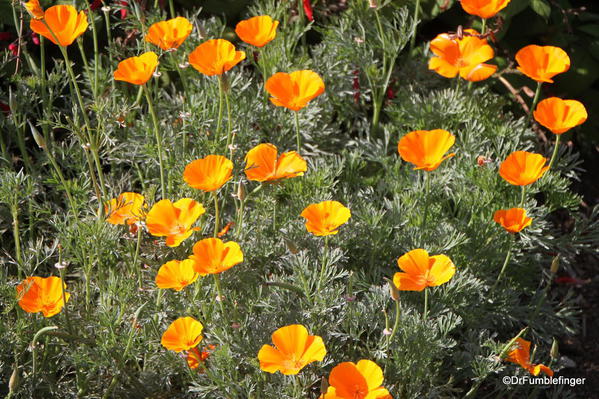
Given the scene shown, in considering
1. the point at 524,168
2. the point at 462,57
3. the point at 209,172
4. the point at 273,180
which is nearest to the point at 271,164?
the point at 273,180

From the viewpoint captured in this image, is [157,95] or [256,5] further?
[256,5]

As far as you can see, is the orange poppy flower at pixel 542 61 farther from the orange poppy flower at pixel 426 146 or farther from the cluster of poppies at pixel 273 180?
the orange poppy flower at pixel 426 146

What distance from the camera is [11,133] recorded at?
276 cm

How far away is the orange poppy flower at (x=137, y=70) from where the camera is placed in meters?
2.17

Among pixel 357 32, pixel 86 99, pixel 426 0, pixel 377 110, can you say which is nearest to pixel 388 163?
pixel 377 110

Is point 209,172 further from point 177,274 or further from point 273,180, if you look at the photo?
point 177,274

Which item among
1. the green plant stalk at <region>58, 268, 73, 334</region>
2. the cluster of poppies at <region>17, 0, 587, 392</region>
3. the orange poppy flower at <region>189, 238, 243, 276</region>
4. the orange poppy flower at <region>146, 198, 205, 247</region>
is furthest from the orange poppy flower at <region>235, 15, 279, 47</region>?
the green plant stalk at <region>58, 268, 73, 334</region>

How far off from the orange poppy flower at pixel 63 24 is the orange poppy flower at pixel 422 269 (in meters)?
1.04

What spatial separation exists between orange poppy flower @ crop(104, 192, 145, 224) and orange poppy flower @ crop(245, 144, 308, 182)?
1.05 feet

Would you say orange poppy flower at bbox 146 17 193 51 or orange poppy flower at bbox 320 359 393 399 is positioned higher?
orange poppy flower at bbox 146 17 193 51

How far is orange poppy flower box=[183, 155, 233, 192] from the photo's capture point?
2123 mm

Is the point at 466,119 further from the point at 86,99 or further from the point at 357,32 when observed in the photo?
the point at 86,99

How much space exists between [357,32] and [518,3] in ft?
1.86

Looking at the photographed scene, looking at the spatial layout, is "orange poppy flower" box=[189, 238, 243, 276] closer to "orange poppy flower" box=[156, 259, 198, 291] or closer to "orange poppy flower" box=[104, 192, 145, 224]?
"orange poppy flower" box=[156, 259, 198, 291]
